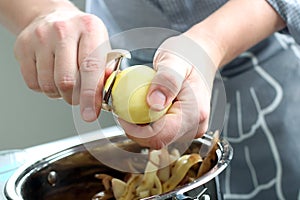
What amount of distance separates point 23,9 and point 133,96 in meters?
0.29

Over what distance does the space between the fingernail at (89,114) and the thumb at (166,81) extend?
6cm

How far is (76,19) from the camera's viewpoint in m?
0.60

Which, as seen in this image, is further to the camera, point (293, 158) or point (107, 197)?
point (293, 158)

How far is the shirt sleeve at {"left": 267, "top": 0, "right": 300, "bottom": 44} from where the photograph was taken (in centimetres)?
76

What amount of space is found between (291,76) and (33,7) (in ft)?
1.28

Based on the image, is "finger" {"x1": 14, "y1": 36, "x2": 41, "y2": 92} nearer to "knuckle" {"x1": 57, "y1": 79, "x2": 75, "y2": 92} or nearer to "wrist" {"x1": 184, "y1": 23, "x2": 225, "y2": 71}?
"knuckle" {"x1": 57, "y1": 79, "x2": 75, "y2": 92}

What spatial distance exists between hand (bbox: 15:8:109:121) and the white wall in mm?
873

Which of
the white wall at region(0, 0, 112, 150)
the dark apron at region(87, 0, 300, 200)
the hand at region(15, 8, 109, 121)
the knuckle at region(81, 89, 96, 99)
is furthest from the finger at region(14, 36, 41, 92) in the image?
the white wall at region(0, 0, 112, 150)

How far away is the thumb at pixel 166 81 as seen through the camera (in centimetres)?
48

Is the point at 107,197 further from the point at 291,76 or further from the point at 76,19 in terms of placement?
the point at 291,76

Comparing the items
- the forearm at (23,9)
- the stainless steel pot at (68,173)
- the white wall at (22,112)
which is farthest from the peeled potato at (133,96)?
the white wall at (22,112)

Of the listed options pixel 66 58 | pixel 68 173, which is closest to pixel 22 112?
pixel 68 173

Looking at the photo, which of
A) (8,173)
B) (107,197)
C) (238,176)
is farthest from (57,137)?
(107,197)

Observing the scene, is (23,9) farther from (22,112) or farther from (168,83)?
(22,112)
